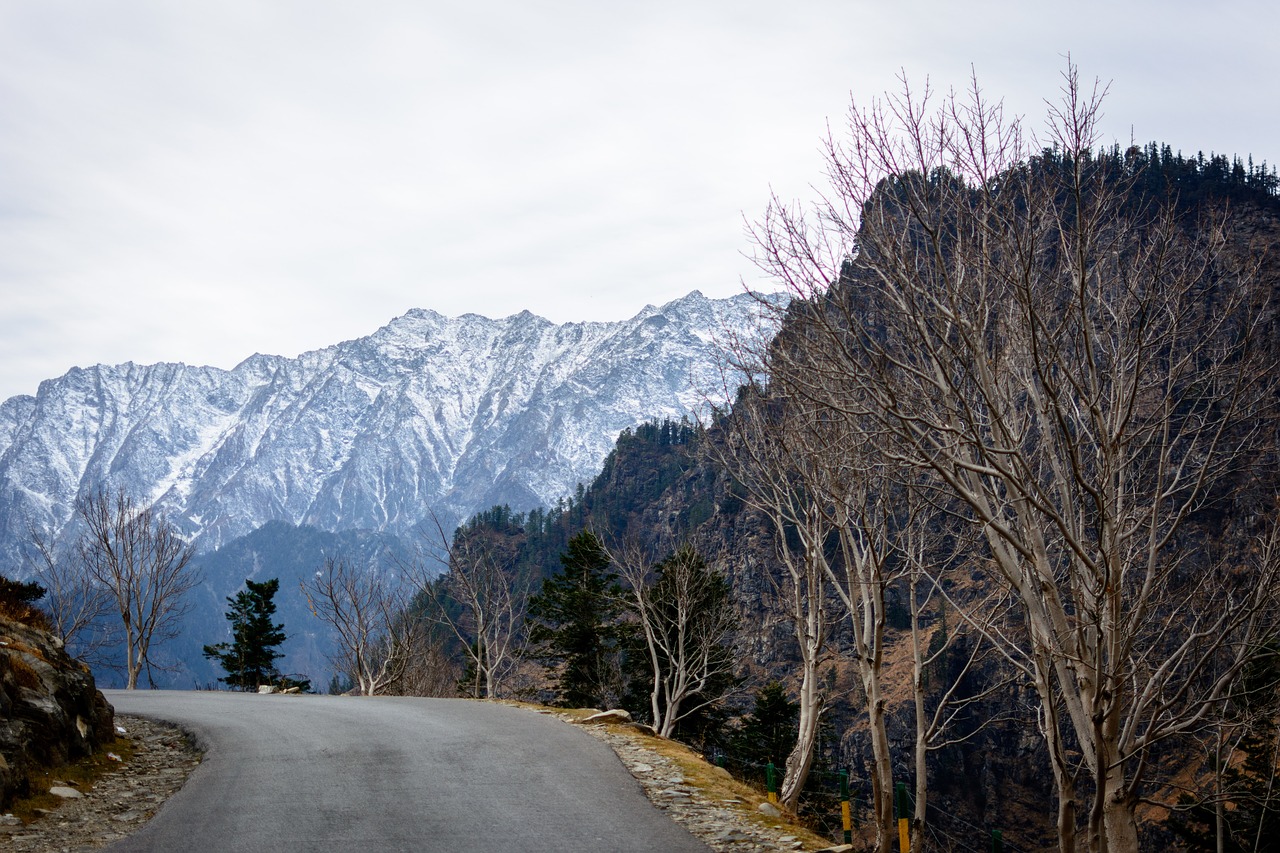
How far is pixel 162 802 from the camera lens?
12125 millimetres

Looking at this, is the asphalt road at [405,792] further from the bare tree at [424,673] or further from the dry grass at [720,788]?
the bare tree at [424,673]

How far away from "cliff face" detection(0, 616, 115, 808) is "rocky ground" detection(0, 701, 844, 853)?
653 millimetres

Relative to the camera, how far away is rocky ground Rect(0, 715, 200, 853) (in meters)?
10.1

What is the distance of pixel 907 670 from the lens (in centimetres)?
12019

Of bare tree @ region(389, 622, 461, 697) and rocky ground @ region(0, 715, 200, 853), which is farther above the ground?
rocky ground @ region(0, 715, 200, 853)

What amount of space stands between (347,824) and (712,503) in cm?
17041

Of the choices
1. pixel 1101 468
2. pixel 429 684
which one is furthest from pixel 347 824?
pixel 429 684

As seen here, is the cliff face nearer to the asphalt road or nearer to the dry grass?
the asphalt road

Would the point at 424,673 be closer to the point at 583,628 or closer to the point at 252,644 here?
the point at 252,644

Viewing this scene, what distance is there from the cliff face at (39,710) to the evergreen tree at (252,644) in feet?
116

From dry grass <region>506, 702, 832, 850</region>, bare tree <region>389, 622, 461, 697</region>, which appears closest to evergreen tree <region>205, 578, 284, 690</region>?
bare tree <region>389, 622, 461, 697</region>

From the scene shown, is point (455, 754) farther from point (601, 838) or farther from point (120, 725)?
point (120, 725)

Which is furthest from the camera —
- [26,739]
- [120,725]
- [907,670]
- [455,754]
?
[907,670]

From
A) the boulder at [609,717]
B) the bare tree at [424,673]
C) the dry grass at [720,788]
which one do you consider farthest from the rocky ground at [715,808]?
the bare tree at [424,673]
